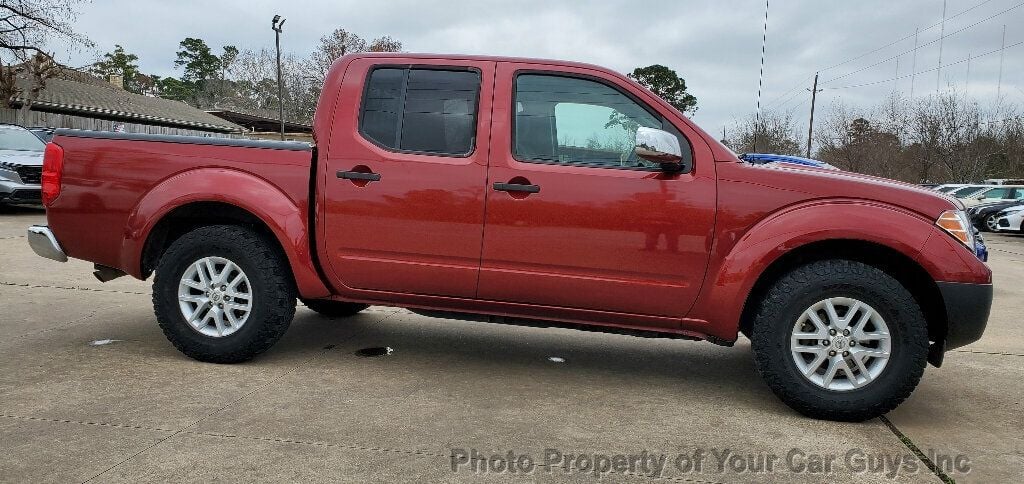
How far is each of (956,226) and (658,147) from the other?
1.53m

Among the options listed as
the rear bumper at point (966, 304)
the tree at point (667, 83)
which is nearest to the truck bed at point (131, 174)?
the rear bumper at point (966, 304)

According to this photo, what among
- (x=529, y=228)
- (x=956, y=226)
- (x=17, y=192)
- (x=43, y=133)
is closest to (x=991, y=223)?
(x=956, y=226)

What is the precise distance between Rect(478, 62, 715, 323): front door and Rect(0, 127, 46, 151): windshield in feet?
44.7

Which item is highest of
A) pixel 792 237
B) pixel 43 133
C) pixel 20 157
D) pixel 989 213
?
pixel 43 133

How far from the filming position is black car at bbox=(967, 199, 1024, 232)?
65.9 feet

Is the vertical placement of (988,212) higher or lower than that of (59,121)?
lower

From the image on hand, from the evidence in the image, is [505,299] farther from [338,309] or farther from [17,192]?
[17,192]

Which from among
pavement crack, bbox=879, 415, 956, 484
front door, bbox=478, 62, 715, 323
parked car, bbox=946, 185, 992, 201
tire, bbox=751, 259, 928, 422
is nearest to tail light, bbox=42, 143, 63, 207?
front door, bbox=478, 62, 715, 323

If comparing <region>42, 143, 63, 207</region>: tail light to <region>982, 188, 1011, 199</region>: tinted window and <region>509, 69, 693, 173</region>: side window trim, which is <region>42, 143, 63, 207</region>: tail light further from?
<region>982, 188, 1011, 199</region>: tinted window

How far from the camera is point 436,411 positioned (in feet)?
11.8

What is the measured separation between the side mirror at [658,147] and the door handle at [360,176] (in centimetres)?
144

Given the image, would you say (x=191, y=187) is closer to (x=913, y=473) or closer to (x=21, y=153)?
(x=913, y=473)

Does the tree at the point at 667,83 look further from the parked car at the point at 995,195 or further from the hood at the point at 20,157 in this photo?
the hood at the point at 20,157

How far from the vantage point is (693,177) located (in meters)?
3.82
